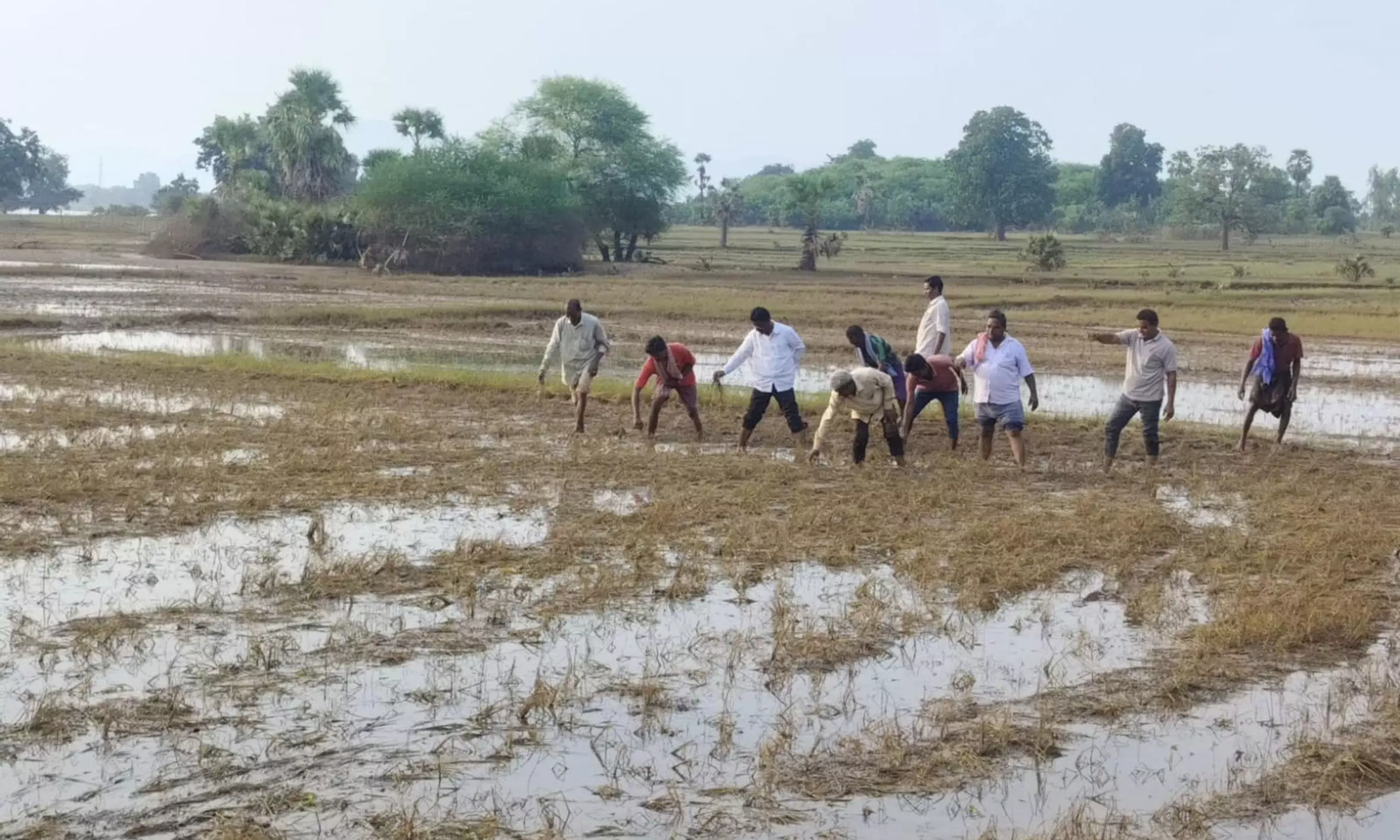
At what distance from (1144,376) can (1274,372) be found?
79.1 inches

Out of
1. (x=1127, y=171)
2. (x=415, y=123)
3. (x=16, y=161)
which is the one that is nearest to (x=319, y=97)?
(x=415, y=123)

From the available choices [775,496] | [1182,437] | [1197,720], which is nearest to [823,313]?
[1182,437]

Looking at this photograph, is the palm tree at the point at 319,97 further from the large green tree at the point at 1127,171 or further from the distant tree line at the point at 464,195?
the large green tree at the point at 1127,171

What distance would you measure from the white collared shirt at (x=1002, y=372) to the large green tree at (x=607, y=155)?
41086 millimetres

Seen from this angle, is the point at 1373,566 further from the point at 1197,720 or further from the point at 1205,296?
the point at 1205,296

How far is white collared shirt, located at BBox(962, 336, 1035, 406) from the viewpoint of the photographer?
1188 cm

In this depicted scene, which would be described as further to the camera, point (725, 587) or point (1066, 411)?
point (1066, 411)

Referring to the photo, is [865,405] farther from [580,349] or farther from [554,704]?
[554,704]

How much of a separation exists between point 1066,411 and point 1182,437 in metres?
2.21

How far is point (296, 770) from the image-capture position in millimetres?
5254

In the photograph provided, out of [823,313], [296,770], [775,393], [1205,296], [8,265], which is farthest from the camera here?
[8,265]

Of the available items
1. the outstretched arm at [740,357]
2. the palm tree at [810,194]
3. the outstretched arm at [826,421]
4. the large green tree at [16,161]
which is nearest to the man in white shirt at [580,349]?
the outstretched arm at [740,357]

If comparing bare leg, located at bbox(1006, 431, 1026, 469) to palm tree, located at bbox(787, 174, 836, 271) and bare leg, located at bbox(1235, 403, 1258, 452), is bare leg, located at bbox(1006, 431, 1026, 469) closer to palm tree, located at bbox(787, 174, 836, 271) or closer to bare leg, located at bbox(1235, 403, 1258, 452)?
bare leg, located at bbox(1235, 403, 1258, 452)

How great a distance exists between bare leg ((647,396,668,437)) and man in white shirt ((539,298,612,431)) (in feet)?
2.12
